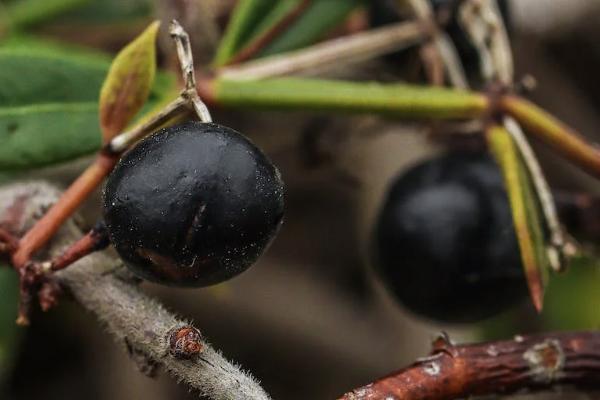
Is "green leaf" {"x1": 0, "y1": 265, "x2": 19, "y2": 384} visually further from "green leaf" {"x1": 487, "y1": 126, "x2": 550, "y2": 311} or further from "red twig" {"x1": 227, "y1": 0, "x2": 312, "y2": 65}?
"green leaf" {"x1": 487, "y1": 126, "x2": 550, "y2": 311}

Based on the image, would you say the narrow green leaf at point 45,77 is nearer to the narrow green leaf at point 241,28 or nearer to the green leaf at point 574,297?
the narrow green leaf at point 241,28

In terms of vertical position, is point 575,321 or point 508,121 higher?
Result: point 508,121

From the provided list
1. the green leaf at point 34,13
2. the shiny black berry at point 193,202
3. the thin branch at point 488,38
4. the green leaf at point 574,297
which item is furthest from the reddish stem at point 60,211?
the green leaf at point 574,297

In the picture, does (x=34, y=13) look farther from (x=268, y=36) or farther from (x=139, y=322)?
(x=139, y=322)

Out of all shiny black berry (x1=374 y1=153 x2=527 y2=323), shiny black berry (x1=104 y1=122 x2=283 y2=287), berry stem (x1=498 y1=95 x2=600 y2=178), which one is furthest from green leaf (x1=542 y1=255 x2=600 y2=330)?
shiny black berry (x1=104 y1=122 x2=283 y2=287)

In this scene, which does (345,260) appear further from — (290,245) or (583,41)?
(583,41)

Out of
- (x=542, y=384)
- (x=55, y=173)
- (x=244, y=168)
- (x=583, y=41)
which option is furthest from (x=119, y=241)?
(x=583, y=41)
